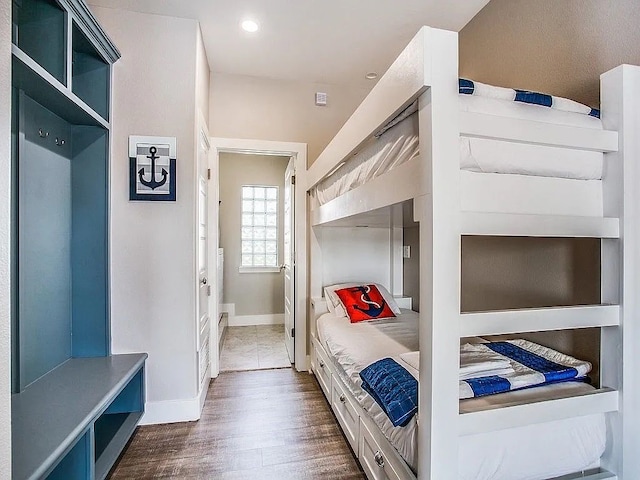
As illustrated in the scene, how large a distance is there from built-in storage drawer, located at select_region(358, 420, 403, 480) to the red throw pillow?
3.31 feet

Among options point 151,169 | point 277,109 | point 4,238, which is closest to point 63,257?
point 151,169

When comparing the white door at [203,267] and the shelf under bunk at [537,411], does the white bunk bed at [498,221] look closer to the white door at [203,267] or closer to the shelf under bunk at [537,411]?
the shelf under bunk at [537,411]

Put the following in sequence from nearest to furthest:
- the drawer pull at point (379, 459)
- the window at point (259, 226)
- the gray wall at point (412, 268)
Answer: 1. the drawer pull at point (379, 459)
2. the gray wall at point (412, 268)
3. the window at point (259, 226)

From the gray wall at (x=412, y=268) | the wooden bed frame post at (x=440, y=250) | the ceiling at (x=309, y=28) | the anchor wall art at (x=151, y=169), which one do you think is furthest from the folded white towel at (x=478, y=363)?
the ceiling at (x=309, y=28)

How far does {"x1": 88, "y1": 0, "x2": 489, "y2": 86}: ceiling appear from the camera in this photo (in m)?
2.27

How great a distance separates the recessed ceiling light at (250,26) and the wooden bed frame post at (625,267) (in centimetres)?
213

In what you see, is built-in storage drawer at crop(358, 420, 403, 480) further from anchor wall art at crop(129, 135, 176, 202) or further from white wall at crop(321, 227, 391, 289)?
anchor wall art at crop(129, 135, 176, 202)

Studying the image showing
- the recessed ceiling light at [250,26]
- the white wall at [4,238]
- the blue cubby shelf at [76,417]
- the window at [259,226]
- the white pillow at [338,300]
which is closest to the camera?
the white wall at [4,238]

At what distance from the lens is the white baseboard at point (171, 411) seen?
2314mm

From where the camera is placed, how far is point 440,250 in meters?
1.06

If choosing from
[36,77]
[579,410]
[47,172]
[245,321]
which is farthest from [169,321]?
[245,321]

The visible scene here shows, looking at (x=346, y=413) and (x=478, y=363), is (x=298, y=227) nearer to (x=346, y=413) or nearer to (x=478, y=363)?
(x=346, y=413)

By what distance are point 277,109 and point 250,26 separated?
0.90 meters

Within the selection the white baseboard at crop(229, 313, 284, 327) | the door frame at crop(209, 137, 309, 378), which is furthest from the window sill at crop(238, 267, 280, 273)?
the door frame at crop(209, 137, 309, 378)
